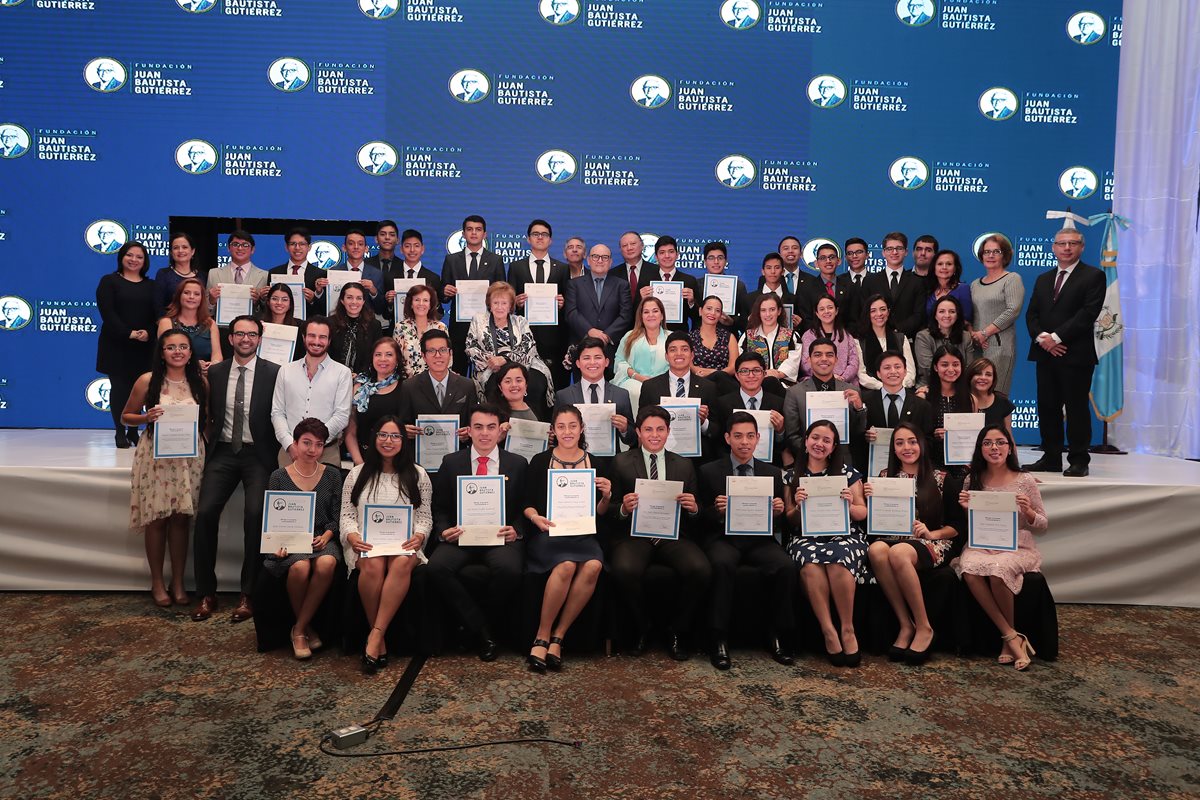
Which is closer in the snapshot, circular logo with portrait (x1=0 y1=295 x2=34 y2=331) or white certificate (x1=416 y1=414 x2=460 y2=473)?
white certificate (x1=416 y1=414 x2=460 y2=473)

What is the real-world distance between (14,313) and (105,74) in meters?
2.38

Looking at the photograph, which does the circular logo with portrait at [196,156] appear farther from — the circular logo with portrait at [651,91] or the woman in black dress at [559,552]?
the woman in black dress at [559,552]

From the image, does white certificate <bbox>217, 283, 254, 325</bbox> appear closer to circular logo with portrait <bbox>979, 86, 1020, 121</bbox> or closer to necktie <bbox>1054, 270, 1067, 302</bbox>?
necktie <bbox>1054, 270, 1067, 302</bbox>

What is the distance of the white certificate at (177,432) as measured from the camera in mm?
4809

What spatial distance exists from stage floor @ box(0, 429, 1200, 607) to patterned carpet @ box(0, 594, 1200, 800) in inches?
25.9

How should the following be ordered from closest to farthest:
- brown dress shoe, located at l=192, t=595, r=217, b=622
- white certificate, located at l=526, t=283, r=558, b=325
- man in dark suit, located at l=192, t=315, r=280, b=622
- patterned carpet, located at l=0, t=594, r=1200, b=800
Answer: patterned carpet, located at l=0, t=594, r=1200, b=800 → brown dress shoe, located at l=192, t=595, r=217, b=622 → man in dark suit, located at l=192, t=315, r=280, b=622 → white certificate, located at l=526, t=283, r=558, b=325

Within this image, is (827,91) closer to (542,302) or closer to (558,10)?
(558,10)

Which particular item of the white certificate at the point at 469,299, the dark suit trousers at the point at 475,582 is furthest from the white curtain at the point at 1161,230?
the dark suit trousers at the point at 475,582

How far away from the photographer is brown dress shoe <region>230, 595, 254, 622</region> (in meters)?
4.73

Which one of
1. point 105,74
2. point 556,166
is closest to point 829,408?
point 556,166

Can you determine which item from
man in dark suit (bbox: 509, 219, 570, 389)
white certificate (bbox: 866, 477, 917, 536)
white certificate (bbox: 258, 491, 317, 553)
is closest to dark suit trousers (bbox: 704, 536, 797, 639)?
white certificate (bbox: 866, 477, 917, 536)

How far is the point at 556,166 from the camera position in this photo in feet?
27.8

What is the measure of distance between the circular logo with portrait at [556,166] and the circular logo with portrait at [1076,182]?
4.80 metres

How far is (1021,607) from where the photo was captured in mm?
4434
